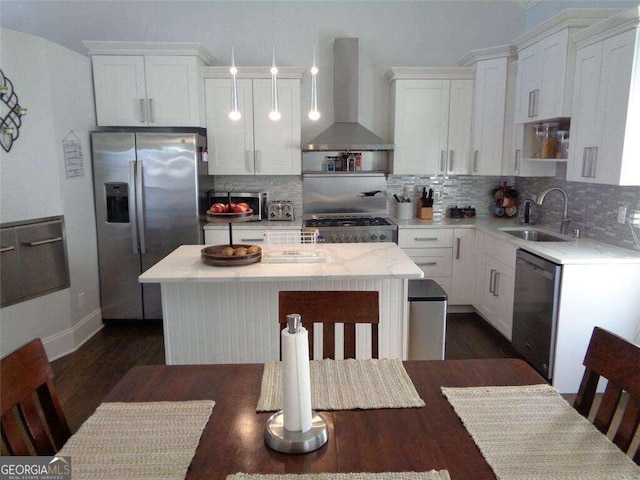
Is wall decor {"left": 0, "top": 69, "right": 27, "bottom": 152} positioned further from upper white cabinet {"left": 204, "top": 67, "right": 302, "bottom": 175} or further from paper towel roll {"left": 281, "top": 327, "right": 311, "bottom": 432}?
paper towel roll {"left": 281, "top": 327, "right": 311, "bottom": 432}

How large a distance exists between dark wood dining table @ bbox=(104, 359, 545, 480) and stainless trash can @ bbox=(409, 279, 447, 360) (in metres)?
1.26

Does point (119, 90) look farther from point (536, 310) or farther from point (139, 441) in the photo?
point (536, 310)

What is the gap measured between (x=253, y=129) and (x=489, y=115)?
2.29 m

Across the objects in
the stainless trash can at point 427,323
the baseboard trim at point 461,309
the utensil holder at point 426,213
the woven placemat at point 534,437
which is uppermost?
the utensil holder at point 426,213

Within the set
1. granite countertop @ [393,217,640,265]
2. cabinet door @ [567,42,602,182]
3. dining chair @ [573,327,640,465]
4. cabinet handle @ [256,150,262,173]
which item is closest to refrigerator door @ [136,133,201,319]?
cabinet handle @ [256,150,262,173]

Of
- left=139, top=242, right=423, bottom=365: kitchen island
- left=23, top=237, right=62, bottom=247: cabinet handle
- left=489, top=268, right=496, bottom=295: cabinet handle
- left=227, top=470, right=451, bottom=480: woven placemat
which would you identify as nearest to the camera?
left=227, top=470, right=451, bottom=480: woven placemat

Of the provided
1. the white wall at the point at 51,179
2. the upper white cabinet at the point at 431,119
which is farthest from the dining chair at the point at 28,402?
the upper white cabinet at the point at 431,119

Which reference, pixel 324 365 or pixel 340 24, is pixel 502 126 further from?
pixel 324 365

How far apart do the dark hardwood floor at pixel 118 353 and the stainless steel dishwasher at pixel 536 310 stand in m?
0.35

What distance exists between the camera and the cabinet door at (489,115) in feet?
13.3

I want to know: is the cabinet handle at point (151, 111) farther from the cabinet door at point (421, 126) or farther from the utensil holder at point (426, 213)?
the utensil holder at point (426, 213)

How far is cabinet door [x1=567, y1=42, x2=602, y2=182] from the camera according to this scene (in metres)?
2.83

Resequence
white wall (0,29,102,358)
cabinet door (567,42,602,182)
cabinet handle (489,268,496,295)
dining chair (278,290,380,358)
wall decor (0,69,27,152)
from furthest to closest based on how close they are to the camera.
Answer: cabinet handle (489,268,496,295) < white wall (0,29,102,358) < wall decor (0,69,27,152) < cabinet door (567,42,602,182) < dining chair (278,290,380,358)

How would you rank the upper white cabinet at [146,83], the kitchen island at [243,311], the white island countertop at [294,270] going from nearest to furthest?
the white island countertop at [294,270] → the kitchen island at [243,311] → the upper white cabinet at [146,83]
